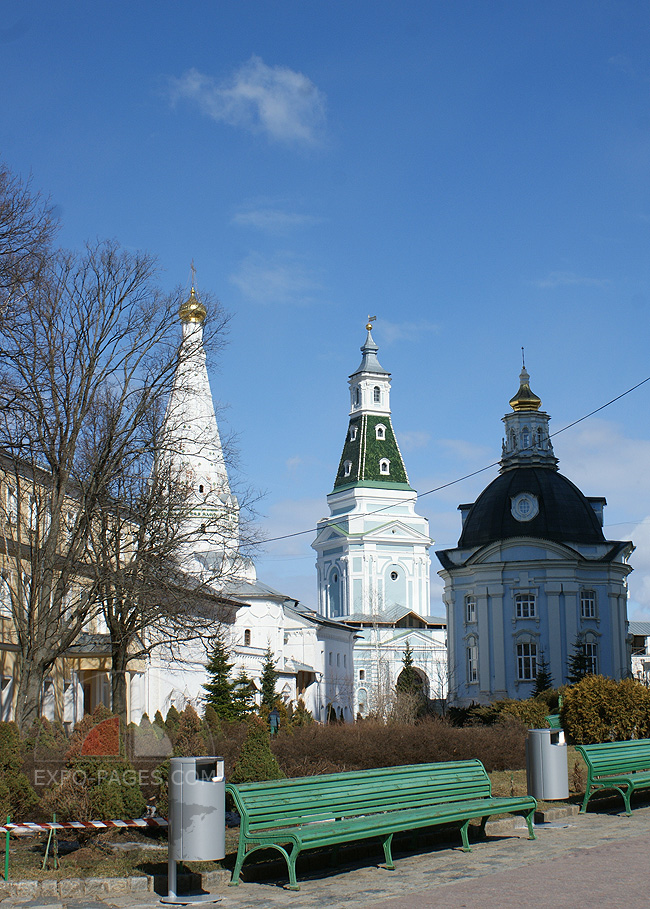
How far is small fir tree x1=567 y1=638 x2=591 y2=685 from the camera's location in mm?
59375

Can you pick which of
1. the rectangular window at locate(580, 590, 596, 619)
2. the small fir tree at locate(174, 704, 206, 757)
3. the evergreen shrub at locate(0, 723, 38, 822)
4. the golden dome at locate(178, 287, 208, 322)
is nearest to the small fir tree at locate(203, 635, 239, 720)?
the golden dome at locate(178, 287, 208, 322)

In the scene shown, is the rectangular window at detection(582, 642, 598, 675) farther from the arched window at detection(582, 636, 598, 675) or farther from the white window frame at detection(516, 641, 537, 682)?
the white window frame at detection(516, 641, 537, 682)

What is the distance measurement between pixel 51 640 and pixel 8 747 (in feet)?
30.0

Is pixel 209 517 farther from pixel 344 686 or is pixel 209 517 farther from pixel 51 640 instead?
pixel 344 686

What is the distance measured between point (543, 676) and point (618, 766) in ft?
154

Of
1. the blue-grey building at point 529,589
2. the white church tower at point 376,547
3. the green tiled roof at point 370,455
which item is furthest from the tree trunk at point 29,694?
the green tiled roof at point 370,455

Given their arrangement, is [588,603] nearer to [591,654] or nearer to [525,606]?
[591,654]

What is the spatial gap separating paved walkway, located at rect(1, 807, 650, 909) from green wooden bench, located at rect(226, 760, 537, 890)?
0.30 metres

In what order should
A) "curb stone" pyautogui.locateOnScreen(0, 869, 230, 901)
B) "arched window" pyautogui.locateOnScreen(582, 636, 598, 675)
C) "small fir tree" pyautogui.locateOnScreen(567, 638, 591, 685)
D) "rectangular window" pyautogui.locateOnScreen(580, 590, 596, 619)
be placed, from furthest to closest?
"rectangular window" pyautogui.locateOnScreen(580, 590, 596, 619) → "arched window" pyautogui.locateOnScreen(582, 636, 598, 675) → "small fir tree" pyautogui.locateOnScreen(567, 638, 591, 685) → "curb stone" pyautogui.locateOnScreen(0, 869, 230, 901)

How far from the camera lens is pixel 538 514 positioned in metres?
64.4

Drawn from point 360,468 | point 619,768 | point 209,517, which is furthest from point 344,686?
point 619,768

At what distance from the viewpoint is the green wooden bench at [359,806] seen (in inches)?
392

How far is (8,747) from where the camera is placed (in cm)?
1245

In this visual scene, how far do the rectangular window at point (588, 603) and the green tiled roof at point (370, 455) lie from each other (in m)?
43.7
